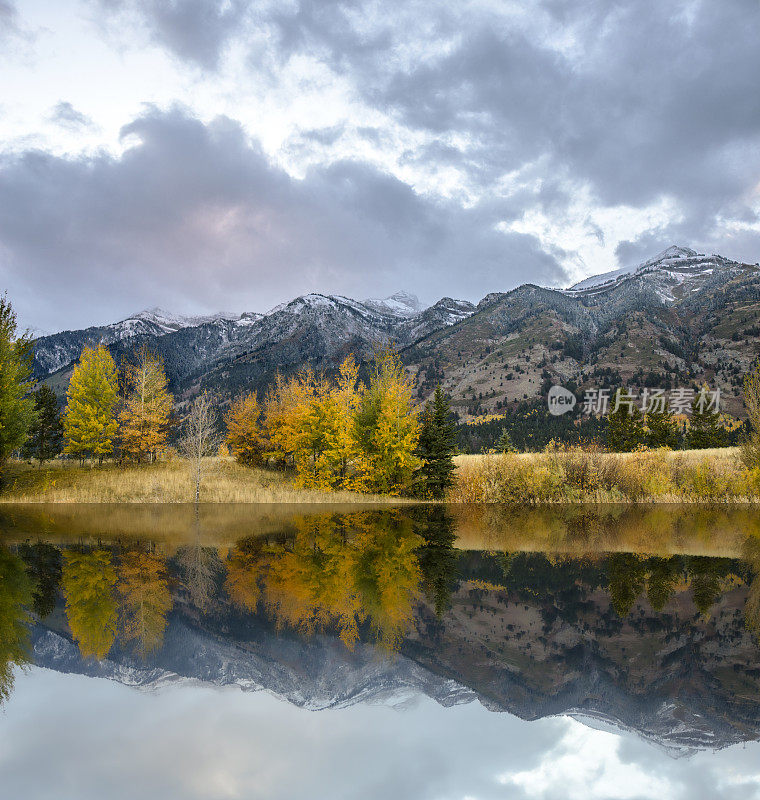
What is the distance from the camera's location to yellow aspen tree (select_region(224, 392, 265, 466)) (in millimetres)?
43844

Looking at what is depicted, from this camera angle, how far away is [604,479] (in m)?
33.8

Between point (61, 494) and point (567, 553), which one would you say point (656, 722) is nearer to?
point (567, 553)

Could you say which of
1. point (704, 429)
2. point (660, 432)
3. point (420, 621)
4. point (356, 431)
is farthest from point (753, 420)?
point (704, 429)

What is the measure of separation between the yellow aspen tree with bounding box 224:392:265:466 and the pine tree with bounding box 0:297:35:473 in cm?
1491

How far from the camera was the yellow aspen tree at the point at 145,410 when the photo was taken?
134ft

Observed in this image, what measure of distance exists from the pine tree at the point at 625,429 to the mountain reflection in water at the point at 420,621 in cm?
4624

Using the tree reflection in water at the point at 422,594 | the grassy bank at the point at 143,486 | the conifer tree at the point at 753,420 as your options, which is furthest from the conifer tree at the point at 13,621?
the conifer tree at the point at 753,420

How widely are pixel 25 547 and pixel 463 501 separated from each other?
25.8 metres

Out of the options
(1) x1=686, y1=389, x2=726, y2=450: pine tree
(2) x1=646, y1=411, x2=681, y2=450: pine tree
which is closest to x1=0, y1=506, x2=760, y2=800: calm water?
(2) x1=646, y1=411, x2=681, y2=450: pine tree

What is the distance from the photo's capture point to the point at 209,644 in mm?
8555

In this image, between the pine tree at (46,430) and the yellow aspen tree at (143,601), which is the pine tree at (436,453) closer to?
the yellow aspen tree at (143,601)

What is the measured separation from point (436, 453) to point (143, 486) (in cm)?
2157

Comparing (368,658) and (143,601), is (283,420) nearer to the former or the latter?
(143,601)

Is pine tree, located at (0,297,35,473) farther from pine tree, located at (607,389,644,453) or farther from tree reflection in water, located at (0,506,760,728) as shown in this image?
pine tree, located at (607,389,644,453)
